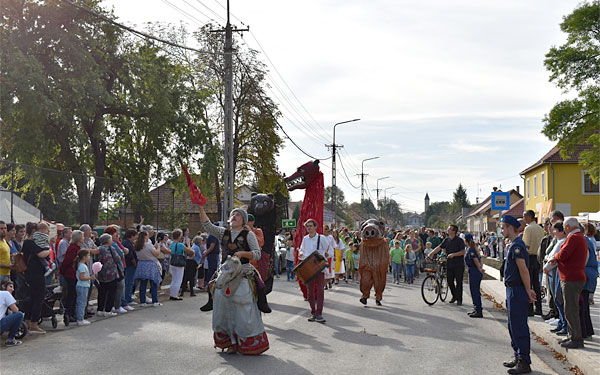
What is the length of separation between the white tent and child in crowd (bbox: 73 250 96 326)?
6269 mm

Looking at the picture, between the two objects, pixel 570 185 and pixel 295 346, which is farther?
pixel 570 185

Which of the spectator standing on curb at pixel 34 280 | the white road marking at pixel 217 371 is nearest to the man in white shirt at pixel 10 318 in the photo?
the spectator standing on curb at pixel 34 280

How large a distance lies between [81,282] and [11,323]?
219 centimetres

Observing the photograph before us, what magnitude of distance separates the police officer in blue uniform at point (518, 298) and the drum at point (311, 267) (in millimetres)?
4874

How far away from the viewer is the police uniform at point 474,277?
42.5 feet

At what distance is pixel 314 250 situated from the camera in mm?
13109

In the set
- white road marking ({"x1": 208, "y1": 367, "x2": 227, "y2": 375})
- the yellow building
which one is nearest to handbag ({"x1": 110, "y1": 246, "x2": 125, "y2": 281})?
white road marking ({"x1": 208, "y1": 367, "x2": 227, "y2": 375})

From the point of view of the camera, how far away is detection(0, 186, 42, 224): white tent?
1669 centimetres

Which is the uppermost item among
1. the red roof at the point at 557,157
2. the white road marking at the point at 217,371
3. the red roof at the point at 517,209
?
the red roof at the point at 557,157

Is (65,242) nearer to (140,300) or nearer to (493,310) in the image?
(140,300)

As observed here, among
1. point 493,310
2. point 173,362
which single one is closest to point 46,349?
point 173,362

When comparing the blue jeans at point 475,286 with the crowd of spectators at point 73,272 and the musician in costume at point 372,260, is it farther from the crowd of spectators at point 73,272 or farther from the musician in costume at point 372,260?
the crowd of spectators at point 73,272

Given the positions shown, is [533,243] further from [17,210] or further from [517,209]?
[517,209]

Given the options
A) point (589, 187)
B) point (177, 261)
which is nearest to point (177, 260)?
point (177, 261)
